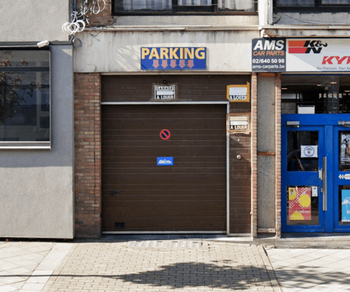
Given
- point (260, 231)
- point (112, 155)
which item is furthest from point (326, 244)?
point (112, 155)

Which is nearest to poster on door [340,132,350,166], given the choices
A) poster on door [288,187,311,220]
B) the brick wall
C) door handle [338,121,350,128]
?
door handle [338,121,350,128]

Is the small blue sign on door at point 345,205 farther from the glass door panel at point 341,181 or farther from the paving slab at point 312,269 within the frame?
the paving slab at point 312,269

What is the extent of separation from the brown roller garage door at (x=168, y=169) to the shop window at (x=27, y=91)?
1.20 metres

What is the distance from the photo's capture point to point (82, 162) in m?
9.76

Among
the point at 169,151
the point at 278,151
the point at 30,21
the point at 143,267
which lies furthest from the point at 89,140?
the point at 278,151

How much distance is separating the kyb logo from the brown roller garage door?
2206 millimetres

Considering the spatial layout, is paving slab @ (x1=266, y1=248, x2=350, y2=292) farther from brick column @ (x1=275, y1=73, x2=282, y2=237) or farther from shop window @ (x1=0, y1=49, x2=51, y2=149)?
shop window @ (x1=0, y1=49, x2=51, y2=149)

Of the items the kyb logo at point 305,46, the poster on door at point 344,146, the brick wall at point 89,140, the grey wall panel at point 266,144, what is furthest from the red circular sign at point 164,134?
the poster on door at point 344,146

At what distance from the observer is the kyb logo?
31.5 feet

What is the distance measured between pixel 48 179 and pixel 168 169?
2.36 m

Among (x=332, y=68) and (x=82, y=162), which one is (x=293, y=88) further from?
(x=82, y=162)

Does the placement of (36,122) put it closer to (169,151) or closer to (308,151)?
(169,151)

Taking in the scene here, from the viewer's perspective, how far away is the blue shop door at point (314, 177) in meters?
10.0

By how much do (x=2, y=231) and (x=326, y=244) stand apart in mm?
6270
